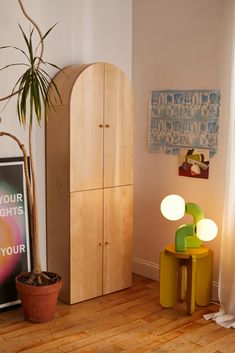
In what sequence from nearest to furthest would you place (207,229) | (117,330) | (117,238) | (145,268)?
(117,330), (207,229), (117,238), (145,268)

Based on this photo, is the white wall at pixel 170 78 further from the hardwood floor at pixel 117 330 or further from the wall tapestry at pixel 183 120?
the hardwood floor at pixel 117 330

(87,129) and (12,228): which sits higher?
(87,129)

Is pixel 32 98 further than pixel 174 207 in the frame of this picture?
No

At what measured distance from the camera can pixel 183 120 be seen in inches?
164

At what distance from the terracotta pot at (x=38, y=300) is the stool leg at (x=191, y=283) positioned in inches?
37.9

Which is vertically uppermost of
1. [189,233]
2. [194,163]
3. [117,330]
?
[194,163]

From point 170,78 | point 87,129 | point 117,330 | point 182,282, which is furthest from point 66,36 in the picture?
point 117,330

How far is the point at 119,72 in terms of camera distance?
4035 mm

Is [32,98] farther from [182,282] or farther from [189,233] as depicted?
[182,282]

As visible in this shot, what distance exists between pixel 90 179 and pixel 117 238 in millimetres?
598

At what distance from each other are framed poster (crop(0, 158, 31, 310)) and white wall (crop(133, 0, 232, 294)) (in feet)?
3.96

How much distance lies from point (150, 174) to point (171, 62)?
0.99 meters

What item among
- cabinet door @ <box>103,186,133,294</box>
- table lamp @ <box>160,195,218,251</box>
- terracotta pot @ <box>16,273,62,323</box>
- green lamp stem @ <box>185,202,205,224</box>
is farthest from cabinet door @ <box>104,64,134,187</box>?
terracotta pot @ <box>16,273,62,323</box>

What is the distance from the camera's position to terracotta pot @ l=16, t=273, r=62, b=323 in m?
3.54
